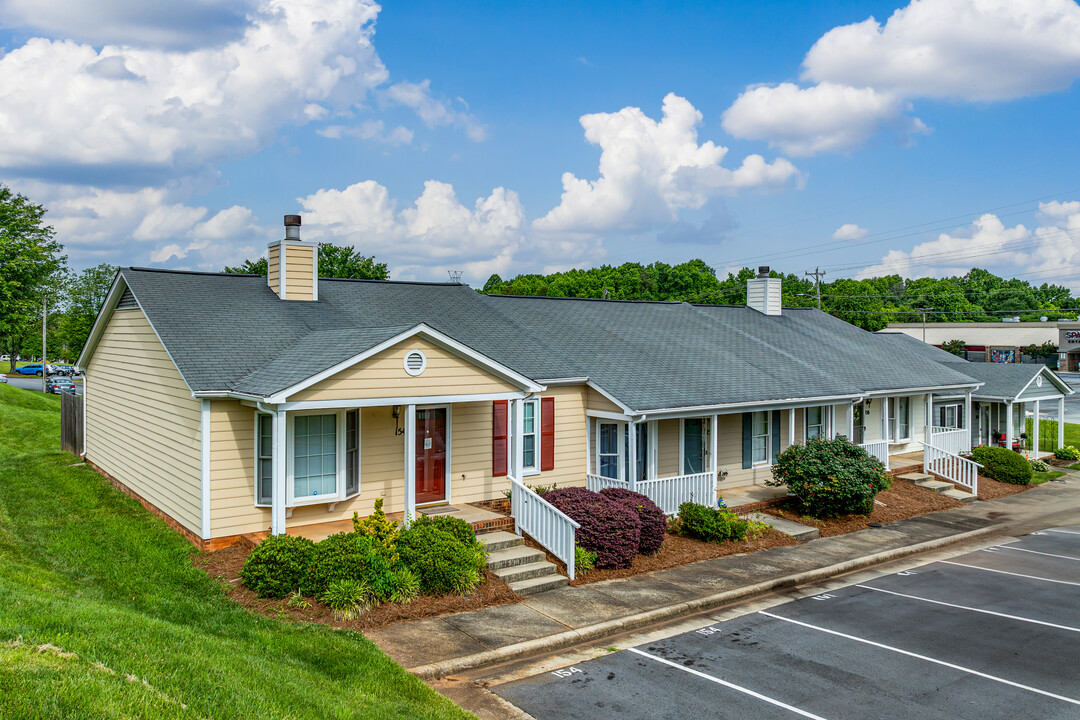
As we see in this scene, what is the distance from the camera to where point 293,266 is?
1769 cm

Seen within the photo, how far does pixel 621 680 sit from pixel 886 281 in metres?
132

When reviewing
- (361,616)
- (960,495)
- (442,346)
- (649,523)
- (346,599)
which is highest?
(442,346)

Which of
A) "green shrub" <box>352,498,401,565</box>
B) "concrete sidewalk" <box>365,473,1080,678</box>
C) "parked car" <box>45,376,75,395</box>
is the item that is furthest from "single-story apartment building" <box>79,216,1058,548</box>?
"parked car" <box>45,376,75,395</box>

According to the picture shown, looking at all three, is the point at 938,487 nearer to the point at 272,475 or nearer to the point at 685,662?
the point at 685,662

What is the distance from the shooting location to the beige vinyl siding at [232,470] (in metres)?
13.1

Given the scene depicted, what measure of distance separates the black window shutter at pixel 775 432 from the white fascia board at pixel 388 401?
9.13 metres

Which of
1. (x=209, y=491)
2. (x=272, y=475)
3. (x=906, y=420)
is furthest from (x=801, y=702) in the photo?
(x=906, y=420)

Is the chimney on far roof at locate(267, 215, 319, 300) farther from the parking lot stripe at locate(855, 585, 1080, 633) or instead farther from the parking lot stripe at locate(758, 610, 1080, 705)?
the parking lot stripe at locate(855, 585, 1080, 633)

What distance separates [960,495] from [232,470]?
19.5m

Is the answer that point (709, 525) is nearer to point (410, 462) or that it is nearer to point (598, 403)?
point (598, 403)

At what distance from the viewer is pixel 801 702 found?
865 centimetres

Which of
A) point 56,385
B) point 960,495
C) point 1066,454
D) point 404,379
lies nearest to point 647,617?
point 404,379

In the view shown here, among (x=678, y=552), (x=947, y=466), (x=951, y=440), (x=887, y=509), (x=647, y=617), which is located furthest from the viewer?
(x=951, y=440)

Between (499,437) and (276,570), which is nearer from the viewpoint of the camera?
(276,570)
